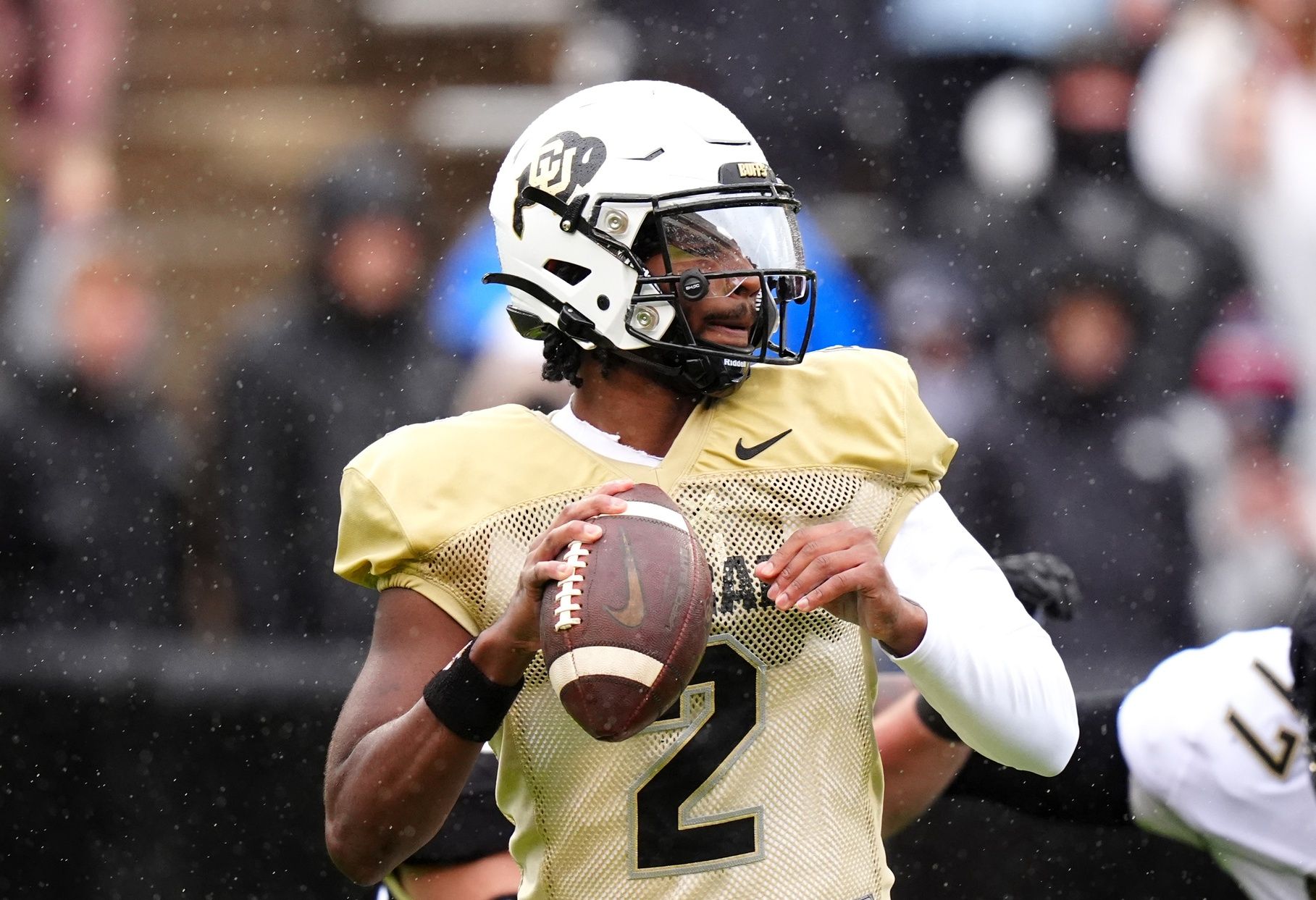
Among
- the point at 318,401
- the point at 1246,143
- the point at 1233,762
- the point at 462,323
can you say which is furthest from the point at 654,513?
the point at 1246,143

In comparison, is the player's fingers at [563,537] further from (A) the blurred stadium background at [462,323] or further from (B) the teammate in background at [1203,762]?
(A) the blurred stadium background at [462,323]

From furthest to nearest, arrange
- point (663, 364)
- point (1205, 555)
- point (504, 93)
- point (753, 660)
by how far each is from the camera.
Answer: point (504, 93) < point (1205, 555) < point (663, 364) < point (753, 660)

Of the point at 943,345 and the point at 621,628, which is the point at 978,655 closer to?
the point at 621,628

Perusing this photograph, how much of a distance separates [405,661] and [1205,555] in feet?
11.0

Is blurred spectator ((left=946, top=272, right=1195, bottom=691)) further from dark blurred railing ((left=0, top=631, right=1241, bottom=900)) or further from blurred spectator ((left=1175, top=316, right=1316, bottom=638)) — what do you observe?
dark blurred railing ((left=0, top=631, right=1241, bottom=900))

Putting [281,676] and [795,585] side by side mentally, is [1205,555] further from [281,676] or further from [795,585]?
[795,585]

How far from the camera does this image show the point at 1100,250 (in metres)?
4.98

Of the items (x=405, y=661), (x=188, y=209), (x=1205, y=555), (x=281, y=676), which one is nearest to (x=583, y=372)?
(x=405, y=661)

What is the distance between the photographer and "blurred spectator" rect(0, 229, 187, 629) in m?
4.23

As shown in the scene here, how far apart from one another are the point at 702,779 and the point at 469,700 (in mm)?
272

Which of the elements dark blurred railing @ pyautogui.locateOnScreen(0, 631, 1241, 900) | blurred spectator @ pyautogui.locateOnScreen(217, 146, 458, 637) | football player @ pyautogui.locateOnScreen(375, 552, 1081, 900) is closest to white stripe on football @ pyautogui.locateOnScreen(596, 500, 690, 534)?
football player @ pyautogui.locateOnScreen(375, 552, 1081, 900)

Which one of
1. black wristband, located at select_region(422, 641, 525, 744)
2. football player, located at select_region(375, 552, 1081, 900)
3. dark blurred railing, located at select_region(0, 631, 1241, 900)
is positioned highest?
black wristband, located at select_region(422, 641, 525, 744)

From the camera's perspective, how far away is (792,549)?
1688 mm

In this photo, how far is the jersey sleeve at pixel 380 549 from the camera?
183 cm
